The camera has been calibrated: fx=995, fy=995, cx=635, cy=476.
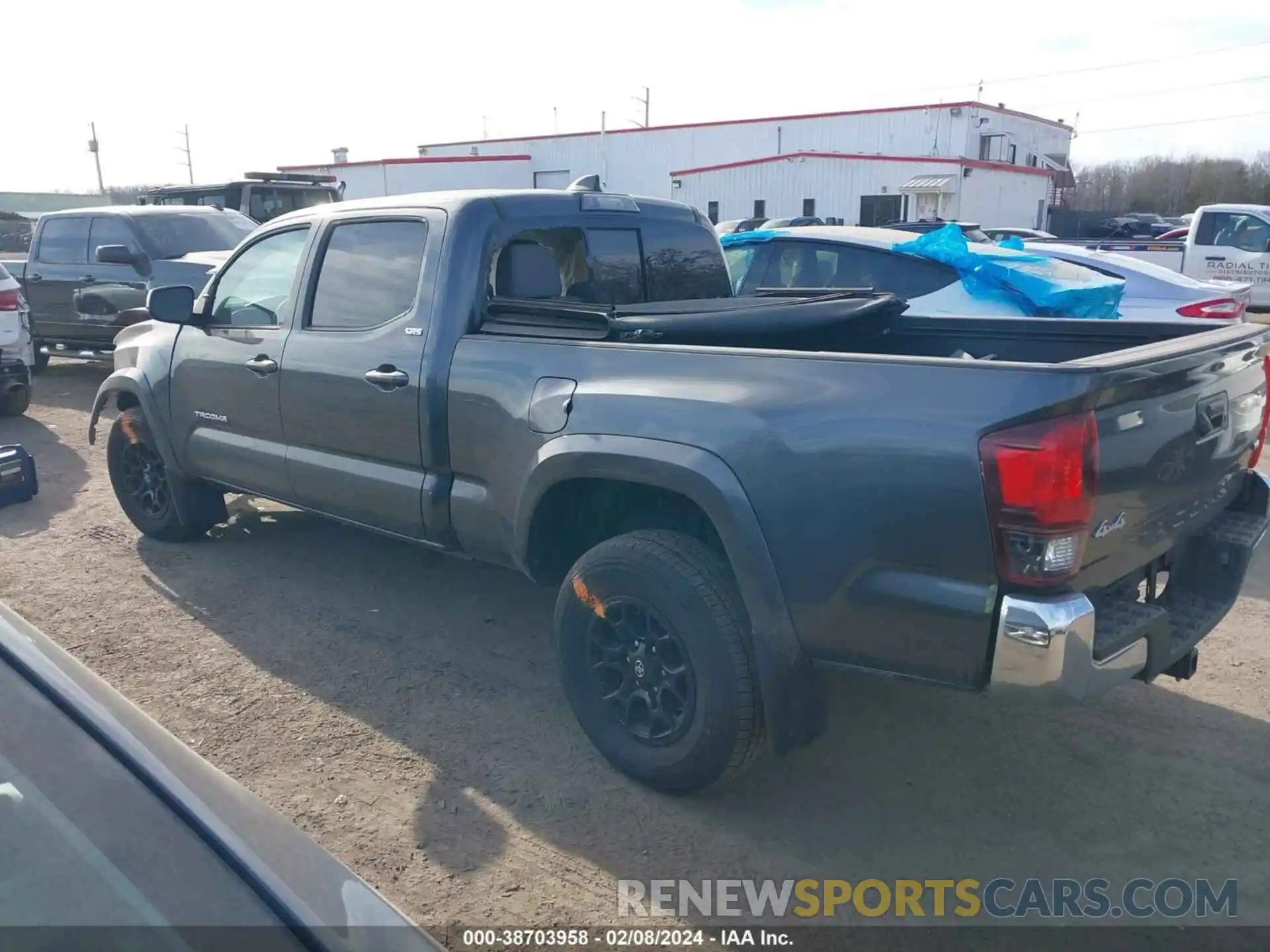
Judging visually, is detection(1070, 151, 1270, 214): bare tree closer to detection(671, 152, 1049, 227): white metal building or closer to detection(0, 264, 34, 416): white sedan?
detection(671, 152, 1049, 227): white metal building

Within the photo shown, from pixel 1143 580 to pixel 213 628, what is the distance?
3.93 meters

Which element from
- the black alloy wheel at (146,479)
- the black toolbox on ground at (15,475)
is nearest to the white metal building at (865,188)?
the black alloy wheel at (146,479)

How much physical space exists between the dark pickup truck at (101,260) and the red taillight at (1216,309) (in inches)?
349

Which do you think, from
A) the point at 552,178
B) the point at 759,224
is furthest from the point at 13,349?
the point at 552,178

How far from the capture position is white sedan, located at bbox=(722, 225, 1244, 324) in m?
6.89

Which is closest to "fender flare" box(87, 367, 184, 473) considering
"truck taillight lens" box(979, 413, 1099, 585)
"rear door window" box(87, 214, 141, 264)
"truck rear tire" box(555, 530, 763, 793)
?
"truck rear tire" box(555, 530, 763, 793)

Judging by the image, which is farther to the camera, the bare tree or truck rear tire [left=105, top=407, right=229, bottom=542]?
the bare tree

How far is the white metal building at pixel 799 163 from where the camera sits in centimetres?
3033

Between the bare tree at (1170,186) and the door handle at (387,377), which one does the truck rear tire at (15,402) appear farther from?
the bare tree at (1170,186)

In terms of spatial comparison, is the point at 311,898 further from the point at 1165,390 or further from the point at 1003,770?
the point at 1003,770

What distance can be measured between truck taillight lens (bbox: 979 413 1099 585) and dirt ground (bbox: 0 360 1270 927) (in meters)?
1.09

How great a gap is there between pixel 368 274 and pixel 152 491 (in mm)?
2423

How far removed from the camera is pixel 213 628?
185 inches

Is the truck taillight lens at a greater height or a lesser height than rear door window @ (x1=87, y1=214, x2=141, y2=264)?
lesser
